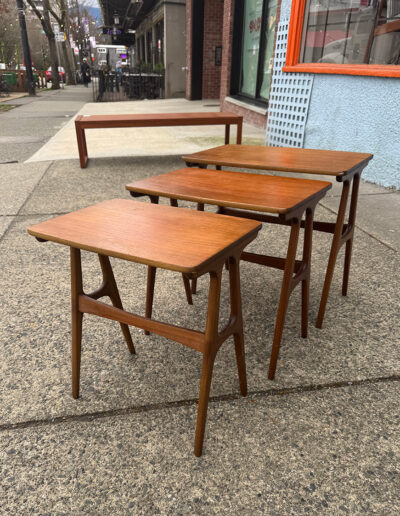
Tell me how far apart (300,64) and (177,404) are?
6290 millimetres

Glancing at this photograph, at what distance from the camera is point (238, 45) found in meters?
11.3

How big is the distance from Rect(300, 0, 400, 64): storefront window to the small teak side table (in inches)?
191

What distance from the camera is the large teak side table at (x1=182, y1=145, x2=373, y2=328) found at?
2.30 m

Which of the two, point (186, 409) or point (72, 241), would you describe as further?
point (186, 409)

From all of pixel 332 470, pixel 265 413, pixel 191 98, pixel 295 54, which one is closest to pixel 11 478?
pixel 265 413

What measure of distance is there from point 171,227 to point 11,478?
1.17m

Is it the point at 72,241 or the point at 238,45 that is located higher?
the point at 238,45

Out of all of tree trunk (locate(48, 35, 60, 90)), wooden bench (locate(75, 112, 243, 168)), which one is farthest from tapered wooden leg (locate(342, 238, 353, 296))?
Answer: tree trunk (locate(48, 35, 60, 90))

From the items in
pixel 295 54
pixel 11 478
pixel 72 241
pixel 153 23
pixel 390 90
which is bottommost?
pixel 11 478

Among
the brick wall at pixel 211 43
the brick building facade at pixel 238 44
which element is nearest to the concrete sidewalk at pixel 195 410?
the brick building facade at pixel 238 44

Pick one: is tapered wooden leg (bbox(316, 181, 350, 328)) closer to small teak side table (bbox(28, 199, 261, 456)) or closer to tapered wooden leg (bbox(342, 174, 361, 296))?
tapered wooden leg (bbox(342, 174, 361, 296))

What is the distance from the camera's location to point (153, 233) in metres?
1.56

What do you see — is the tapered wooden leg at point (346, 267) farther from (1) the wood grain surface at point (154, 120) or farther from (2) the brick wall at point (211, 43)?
(2) the brick wall at point (211, 43)

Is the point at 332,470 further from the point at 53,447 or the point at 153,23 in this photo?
the point at 153,23
